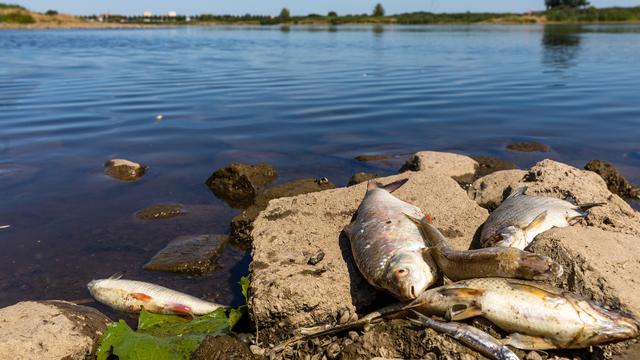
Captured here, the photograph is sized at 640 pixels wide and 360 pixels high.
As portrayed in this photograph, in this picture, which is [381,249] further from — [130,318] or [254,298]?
[130,318]

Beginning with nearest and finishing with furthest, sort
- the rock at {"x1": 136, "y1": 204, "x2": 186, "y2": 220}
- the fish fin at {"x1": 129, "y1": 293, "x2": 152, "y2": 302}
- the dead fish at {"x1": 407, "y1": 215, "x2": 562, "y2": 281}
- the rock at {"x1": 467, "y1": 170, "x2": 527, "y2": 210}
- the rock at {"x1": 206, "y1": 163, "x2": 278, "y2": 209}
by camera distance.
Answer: the dead fish at {"x1": 407, "y1": 215, "x2": 562, "y2": 281}
the fish fin at {"x1": 129, "y1": 293, "x2": 152, "y2": 302}
the rock at {"x1": 467, "y1": 170, "x2": 527, "y2": 210}
the rock at {"x1": 136, "y1": 204, "x2": 186, "y2": 220}
the rock at {"x1": 206, "y1": 163, "x2": 278, "y2": 209}

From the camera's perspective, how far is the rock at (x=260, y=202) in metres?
8.03

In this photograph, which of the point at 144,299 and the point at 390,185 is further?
the point at 390,185

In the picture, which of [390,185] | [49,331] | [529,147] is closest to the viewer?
[49,331]

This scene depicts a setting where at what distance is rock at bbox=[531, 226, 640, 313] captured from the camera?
461cm

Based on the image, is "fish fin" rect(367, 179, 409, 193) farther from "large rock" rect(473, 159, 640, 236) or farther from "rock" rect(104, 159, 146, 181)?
"rock" rect(104, 159, 146, 181)

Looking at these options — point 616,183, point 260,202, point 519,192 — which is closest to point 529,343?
point 519,192

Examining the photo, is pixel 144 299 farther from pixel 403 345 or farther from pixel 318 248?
pixel 403 345

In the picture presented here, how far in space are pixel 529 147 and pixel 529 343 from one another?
9376mm

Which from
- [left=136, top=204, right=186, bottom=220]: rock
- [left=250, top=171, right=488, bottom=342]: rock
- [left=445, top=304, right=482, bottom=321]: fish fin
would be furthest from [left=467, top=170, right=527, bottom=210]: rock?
[left=136, top=204, right=186, bottom=220]: rock

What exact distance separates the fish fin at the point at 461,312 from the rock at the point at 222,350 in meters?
1.73

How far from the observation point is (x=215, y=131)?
49.5ft

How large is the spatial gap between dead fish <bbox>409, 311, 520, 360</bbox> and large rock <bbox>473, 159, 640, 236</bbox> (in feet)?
8.28

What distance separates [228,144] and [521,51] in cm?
3028
